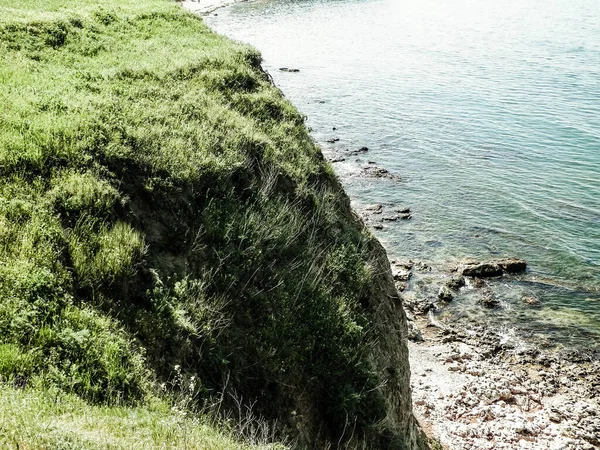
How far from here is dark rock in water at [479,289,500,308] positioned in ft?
81.8

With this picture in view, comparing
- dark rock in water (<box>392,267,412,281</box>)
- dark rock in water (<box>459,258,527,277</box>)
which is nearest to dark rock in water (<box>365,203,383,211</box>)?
dark rock in water (<box>392,267,412,281</box>)

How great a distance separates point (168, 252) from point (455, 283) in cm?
1904

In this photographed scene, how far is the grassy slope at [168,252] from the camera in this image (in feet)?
25.4

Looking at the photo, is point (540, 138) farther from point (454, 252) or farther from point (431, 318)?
point (431, 318)

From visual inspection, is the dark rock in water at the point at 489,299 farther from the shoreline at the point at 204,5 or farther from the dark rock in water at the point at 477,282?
the shoreline at the point at 204,5

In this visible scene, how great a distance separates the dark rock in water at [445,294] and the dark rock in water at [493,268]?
71.5 inches

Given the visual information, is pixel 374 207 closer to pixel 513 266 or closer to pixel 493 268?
pixel 493 268

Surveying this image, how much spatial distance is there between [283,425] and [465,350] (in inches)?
577

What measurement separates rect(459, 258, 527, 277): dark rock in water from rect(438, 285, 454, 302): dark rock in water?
182cm

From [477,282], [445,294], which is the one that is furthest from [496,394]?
[477,282]

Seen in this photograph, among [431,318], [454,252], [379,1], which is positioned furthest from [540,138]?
[379,1]

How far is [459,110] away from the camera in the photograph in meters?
49.2

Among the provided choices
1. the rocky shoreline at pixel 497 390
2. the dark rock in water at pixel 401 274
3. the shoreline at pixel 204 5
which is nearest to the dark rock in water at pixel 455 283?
the dark rock in water at pixel 401 274

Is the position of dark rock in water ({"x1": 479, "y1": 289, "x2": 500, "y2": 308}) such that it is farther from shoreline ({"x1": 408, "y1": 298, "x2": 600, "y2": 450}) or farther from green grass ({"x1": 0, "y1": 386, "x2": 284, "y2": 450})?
green grass ({"x1": 0, "y1": 386, "x2": 284, "y2": 450})
